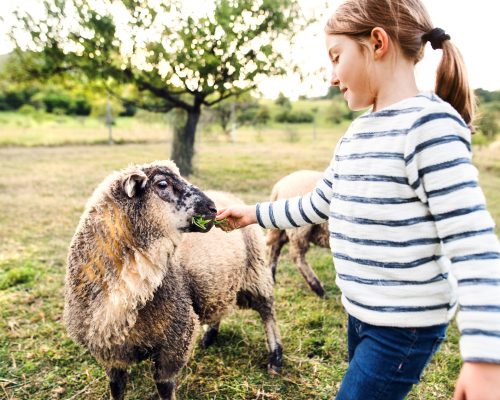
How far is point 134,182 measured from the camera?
223cm

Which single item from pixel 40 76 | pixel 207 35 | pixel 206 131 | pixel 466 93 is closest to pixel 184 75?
pixel 207 35

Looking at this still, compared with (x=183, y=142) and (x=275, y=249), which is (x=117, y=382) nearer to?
(x=275, y=249)

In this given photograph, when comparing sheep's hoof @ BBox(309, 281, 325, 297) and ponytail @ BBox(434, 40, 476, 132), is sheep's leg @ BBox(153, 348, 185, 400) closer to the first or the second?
ponytail @ BBox(434, 40, 476, 132)

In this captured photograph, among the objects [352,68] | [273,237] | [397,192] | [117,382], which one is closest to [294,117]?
[273,237]

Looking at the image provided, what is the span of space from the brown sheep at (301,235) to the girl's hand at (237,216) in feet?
8.10

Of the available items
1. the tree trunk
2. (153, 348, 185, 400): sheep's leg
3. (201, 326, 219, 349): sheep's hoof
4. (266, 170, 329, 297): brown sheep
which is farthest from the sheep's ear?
the tree trunk

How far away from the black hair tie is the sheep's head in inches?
51.4

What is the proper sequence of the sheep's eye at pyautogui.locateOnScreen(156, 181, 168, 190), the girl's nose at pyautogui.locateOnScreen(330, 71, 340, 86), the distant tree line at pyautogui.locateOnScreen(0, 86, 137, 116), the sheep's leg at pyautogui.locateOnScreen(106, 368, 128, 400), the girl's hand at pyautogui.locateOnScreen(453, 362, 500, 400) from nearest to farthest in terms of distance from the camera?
1. the girl's hand at pyautogui.locateOnScreen(453, 362, 500, 400)
2. the girl's nose at pyautogui.locateOnScreen(330, 71, 340, 86)
3. the sheep's eye at pyautogui.locateOnScreen(156, 181, 168, 190)
4. the sheep's leg at pyautogui.locateOnScreen(106, 368, 128, 400)
5. the distant tree line at pyautogui.locateOnScreen(0, 86, 137, 116)

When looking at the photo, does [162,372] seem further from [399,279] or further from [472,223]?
[472,223]

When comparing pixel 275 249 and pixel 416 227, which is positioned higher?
pixel 416 227

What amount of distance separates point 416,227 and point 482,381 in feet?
1.53

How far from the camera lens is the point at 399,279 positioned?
55.9 inches

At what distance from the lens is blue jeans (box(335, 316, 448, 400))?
143 cm

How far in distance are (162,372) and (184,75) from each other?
8530mm
